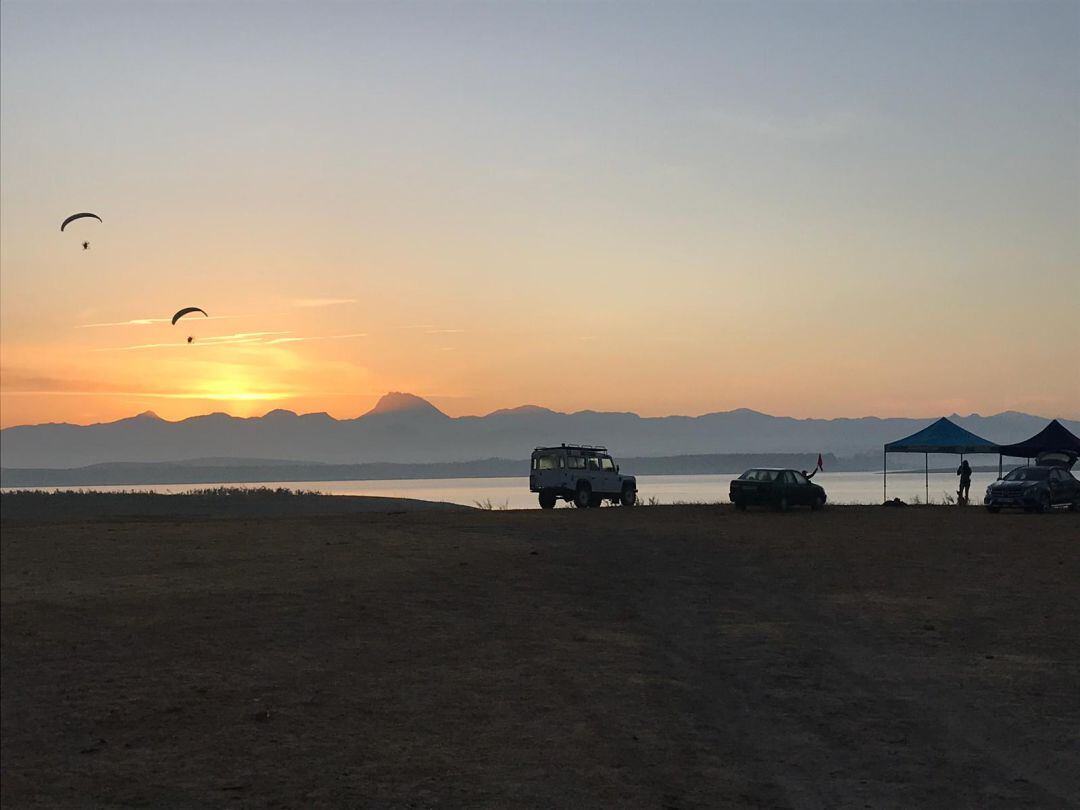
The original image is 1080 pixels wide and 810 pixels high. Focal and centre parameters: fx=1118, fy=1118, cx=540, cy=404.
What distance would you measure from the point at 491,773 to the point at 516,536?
22.5 metres

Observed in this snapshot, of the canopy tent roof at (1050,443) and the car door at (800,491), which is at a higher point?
the canopy tent roof at (1050,443)

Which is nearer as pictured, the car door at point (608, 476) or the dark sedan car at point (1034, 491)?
the dark sedan car at point (1034, 491)

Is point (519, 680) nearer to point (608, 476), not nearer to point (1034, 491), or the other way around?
point (608, 476)

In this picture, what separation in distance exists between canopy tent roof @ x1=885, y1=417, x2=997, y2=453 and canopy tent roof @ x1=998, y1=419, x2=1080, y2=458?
115 cm

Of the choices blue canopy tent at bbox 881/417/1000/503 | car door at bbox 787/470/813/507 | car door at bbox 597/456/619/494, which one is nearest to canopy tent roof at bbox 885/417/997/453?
blue canopy tent at bbox 881/417/1000/503

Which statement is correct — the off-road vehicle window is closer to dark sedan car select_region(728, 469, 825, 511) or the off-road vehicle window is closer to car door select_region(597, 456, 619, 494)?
car door select_region(597, 456, 619, 494)

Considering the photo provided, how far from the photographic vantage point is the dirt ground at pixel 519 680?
11.5 meters

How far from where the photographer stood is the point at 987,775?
11984 millimetres

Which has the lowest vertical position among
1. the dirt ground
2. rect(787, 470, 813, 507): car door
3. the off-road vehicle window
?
the dirt ground

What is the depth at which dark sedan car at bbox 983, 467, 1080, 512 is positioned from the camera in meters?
47.7

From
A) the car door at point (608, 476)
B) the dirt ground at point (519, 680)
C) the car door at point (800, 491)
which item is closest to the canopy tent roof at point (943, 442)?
the car door at point (800, 491)

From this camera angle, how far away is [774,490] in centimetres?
4831

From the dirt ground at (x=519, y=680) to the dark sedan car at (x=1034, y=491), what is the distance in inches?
800

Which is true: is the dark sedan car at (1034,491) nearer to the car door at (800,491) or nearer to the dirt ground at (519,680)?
the car door at (800,491)
